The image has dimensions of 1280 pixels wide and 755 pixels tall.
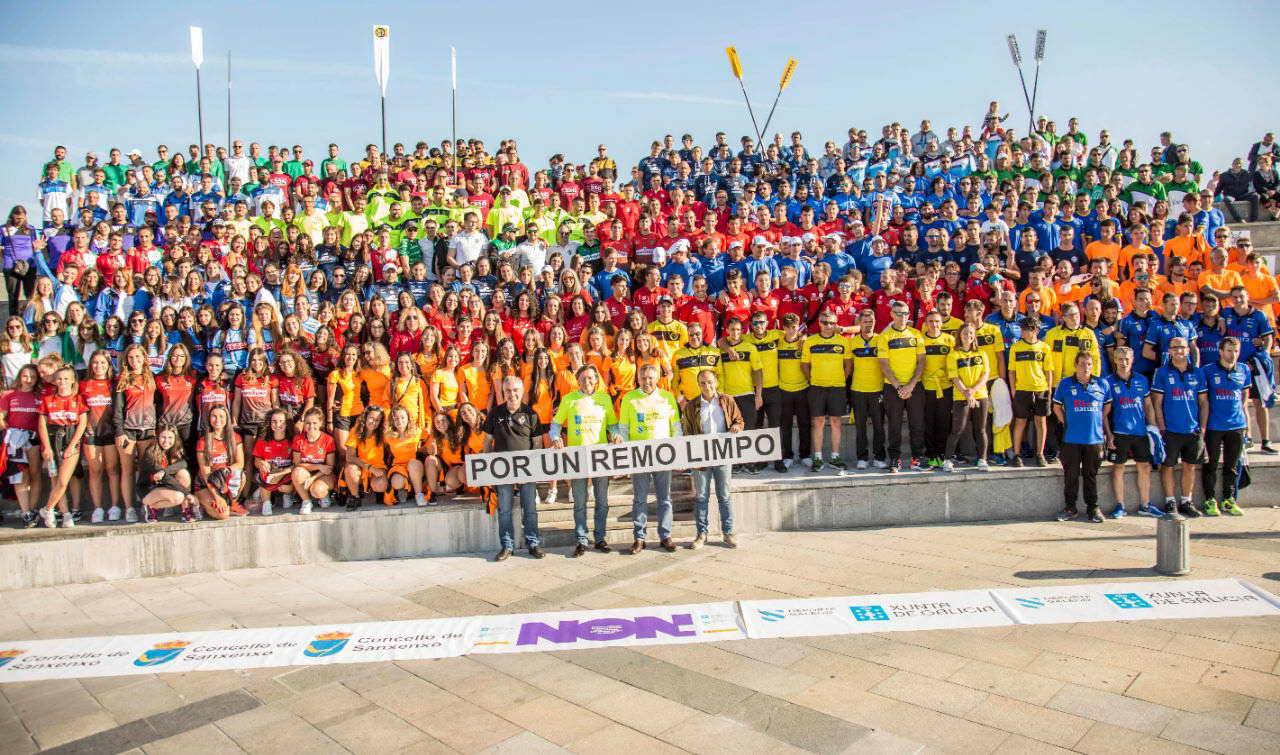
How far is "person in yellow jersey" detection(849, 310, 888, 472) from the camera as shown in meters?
9.92

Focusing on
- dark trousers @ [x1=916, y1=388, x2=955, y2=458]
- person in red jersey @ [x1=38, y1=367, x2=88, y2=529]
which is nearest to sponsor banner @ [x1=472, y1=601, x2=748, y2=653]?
dark trousers @ [x1=916, y1=388, x2=955, y2=458]

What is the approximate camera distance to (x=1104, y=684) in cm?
513

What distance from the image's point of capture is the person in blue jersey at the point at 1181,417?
909 cm

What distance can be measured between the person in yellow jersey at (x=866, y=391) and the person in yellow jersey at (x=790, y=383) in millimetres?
566

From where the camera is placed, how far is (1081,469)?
9.30m

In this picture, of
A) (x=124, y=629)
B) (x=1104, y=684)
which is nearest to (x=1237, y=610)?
(x=1104, y=684)

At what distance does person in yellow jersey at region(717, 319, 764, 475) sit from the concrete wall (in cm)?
87

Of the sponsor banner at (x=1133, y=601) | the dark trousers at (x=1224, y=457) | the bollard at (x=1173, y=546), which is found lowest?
the sponsor banner at (x=1133, y=601)

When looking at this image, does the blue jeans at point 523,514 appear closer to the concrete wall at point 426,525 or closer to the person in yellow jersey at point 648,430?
the concrete wall at point 426,525

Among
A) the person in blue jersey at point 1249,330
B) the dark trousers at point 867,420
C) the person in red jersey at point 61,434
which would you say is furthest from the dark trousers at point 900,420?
the person in red jersey at point 61,434

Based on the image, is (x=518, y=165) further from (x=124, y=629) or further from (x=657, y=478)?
(x=124, y=629)

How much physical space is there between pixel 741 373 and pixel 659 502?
211 cm

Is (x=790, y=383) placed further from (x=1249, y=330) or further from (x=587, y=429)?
(x=1249, y=330)

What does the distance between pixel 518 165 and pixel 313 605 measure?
967 cm
